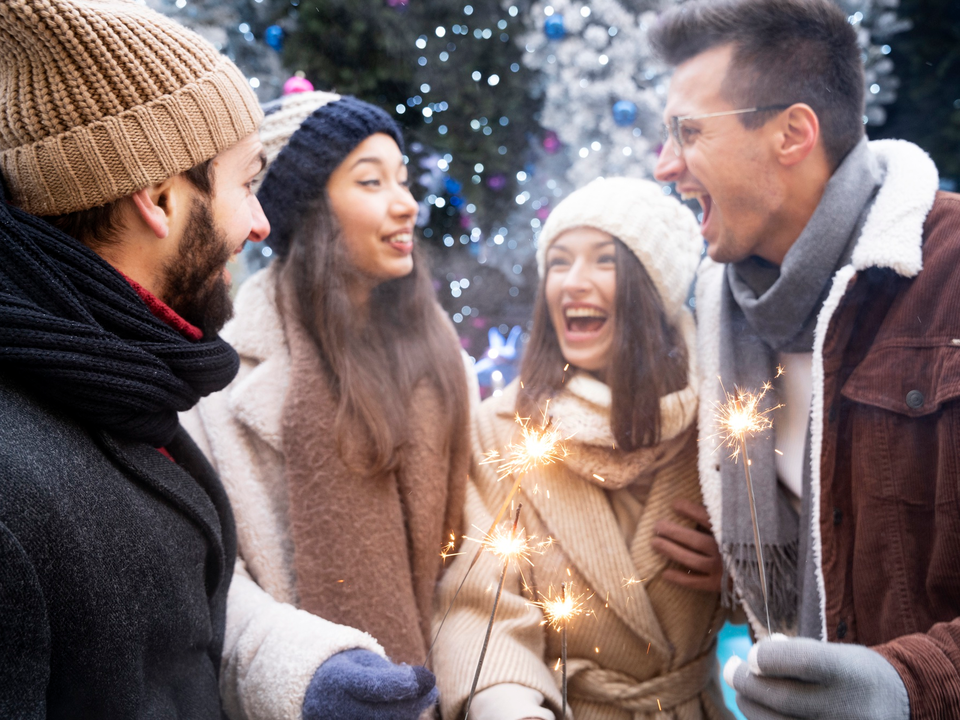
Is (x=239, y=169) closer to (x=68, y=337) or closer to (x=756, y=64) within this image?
(x=68, y=337)

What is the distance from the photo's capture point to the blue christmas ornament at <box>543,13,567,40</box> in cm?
103

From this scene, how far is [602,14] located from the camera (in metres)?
1.03

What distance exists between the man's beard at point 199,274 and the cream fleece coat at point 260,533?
0.58 feet

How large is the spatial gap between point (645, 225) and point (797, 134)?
0.75ft

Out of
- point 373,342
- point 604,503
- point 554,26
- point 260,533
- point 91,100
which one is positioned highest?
point 554,26

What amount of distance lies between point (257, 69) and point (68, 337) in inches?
23.1

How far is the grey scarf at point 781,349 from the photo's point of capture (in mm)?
880

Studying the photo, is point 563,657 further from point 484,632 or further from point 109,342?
point 109,342

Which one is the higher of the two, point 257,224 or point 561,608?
point 257,224

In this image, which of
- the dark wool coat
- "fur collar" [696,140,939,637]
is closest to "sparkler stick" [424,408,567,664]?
"fur collar" [696,140,939,637]

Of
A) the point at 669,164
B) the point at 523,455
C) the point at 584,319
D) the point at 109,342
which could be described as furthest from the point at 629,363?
the point at 109,342

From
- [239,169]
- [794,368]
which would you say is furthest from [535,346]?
[239,169]

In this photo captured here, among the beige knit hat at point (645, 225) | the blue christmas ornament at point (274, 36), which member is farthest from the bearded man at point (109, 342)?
the beige knit hat at point (645, 225)

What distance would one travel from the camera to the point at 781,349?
0.90 meters
